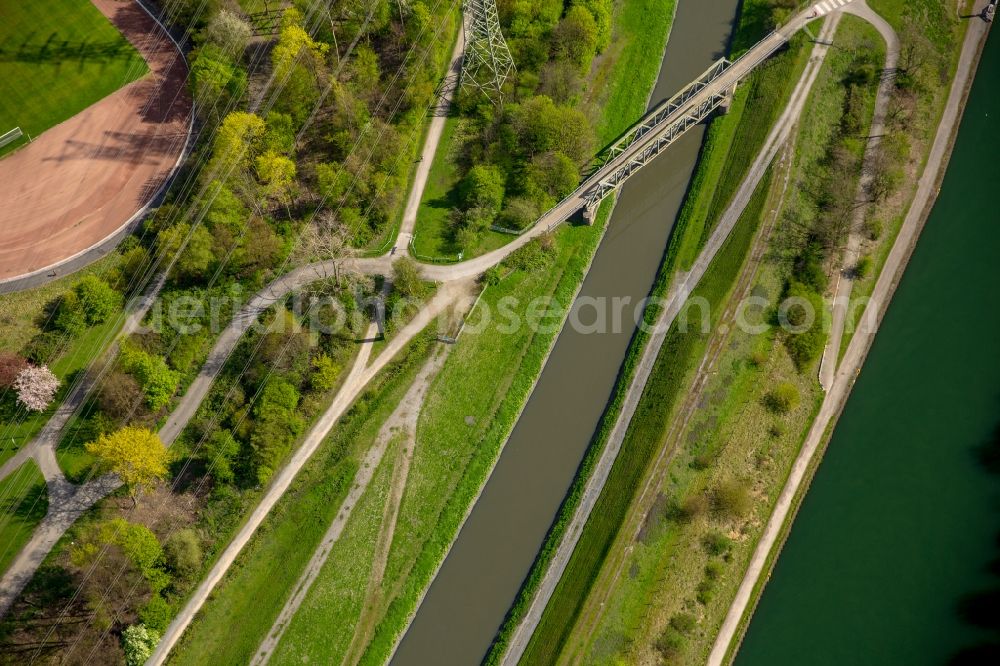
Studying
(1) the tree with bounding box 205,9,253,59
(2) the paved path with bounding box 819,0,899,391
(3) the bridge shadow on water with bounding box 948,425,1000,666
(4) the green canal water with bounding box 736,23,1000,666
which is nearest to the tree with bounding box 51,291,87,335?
(1) the tree with bounding box 205,9,253,59

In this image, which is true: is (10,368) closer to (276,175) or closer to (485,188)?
(276,175)

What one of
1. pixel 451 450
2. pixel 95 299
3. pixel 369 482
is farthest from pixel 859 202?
pixel 95 299

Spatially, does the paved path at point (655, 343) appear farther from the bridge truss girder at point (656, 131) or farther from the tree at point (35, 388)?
the tree at point (35, 388)

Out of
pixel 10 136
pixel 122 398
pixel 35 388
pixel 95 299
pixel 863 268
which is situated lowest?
pixel 35 388

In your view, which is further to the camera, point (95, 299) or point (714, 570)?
point (95, 299)

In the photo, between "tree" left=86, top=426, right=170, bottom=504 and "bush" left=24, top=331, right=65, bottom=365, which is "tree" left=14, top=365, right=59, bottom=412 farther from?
"tree" left=86, top=426, right=170, bottom=504
